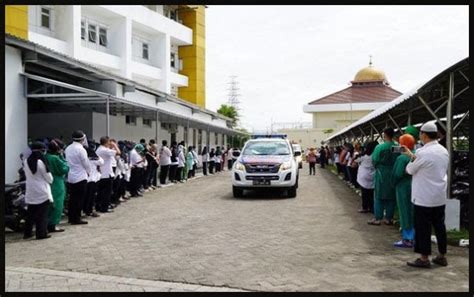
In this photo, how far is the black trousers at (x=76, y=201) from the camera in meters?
9.84

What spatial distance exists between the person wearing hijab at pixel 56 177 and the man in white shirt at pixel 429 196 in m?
6.07

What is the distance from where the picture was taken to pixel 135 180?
14.7 meters

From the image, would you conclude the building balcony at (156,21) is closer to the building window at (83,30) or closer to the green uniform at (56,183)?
the building window at (83,30)

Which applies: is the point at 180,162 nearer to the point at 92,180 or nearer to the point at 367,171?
the point at 92,180

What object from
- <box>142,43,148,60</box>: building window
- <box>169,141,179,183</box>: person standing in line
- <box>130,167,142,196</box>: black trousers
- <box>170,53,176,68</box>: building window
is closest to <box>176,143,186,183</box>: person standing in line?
<box>169,141,179,183</box>: person standing in line

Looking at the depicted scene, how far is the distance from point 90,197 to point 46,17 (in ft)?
63.0

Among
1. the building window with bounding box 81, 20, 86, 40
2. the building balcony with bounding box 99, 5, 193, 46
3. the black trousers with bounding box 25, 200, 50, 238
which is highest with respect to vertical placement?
the building balcony with bounding box 99, 5, 193, 46

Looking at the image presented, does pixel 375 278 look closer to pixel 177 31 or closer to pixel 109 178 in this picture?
pixel 109 178

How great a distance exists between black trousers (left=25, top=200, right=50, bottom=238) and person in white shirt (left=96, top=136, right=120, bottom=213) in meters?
2.77

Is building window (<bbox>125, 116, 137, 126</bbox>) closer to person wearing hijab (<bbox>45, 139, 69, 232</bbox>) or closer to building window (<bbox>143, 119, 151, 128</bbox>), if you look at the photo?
building window (<bbox>143, 119, 151, 128</bbox>)

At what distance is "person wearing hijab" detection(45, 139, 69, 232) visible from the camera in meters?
8.80

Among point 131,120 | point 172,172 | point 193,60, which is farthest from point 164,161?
point 193,60

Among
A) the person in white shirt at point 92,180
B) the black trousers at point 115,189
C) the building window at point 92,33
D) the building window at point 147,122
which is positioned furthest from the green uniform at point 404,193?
the building window at point 92,33

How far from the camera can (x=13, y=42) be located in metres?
12.4
